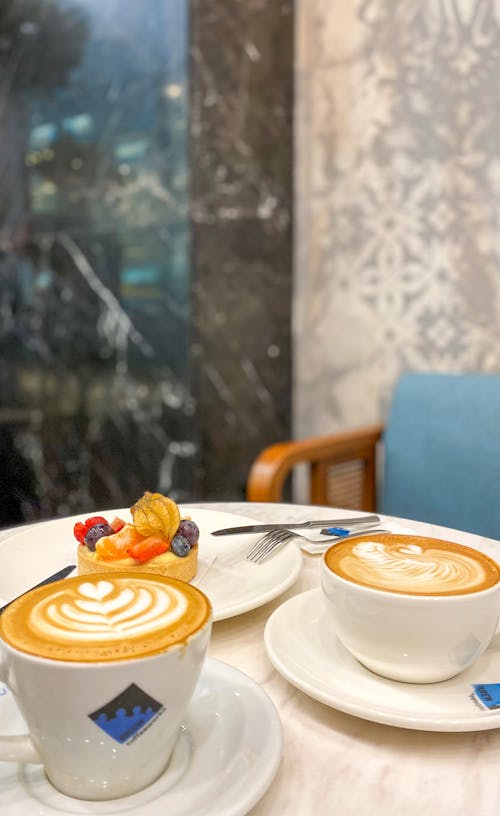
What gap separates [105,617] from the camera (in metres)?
0.51

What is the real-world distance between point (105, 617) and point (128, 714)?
0.22ft

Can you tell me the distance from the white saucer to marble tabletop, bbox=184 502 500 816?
0.08 feet

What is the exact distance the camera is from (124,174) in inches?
98.9

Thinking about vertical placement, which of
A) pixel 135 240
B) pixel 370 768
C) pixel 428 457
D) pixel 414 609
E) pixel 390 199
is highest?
pixel 390 199

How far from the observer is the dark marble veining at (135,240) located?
244 centimetres

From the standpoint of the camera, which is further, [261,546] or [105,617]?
[261,546]

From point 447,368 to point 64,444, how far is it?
1.32 m

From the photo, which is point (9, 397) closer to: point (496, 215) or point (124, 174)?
point (124, 174)

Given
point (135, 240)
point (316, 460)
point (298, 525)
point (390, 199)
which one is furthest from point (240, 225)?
point (298, 525)

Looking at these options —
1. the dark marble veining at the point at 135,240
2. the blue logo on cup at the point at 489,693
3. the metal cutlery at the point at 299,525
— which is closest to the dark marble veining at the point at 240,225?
the dark marble veining at the point at 135,240

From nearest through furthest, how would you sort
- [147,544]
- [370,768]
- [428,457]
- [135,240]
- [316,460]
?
[370,768] < [147,544] < [316,460] < [428,457] < [135,240]

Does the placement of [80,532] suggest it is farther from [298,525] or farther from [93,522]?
[298,525]

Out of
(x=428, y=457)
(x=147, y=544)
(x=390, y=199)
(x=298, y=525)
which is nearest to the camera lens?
(x=147, y=544)

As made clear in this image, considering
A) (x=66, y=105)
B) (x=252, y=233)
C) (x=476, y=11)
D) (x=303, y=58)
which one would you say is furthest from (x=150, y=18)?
(x=476, y=11)
